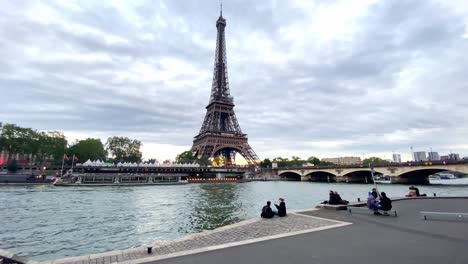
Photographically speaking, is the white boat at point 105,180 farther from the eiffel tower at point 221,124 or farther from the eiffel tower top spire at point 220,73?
the eiffel tower top spire at point 220,73

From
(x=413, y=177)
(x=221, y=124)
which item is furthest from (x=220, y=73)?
(x=413, y=177)

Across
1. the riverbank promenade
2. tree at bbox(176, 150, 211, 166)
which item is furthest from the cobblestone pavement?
tree at bbox(176, 150, 211, 166)

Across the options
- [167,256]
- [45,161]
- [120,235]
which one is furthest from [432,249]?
[45,161]

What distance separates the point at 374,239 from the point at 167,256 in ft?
23.6

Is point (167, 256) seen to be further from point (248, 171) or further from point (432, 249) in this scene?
point (248, 171)

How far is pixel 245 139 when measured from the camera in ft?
367

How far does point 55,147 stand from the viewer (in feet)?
316

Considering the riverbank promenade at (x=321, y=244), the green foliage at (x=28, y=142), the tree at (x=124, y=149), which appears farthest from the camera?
the tree at (x=124, y=149)

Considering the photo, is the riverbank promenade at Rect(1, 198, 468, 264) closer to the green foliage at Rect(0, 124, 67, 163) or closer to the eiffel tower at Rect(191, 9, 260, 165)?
the eiffel tower at Rect(191, 9, 260, 165)

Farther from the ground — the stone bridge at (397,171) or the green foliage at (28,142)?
the green foliage at (28,142)

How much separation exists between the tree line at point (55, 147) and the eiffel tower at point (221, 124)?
33465mm

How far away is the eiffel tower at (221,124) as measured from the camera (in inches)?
3981

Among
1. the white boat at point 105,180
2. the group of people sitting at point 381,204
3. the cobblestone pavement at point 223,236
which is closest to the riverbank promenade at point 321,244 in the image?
the cobblestone pavement at point 223,236

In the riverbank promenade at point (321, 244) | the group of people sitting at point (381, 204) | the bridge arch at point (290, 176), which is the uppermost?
the group of people sitting at point (381, 204)
